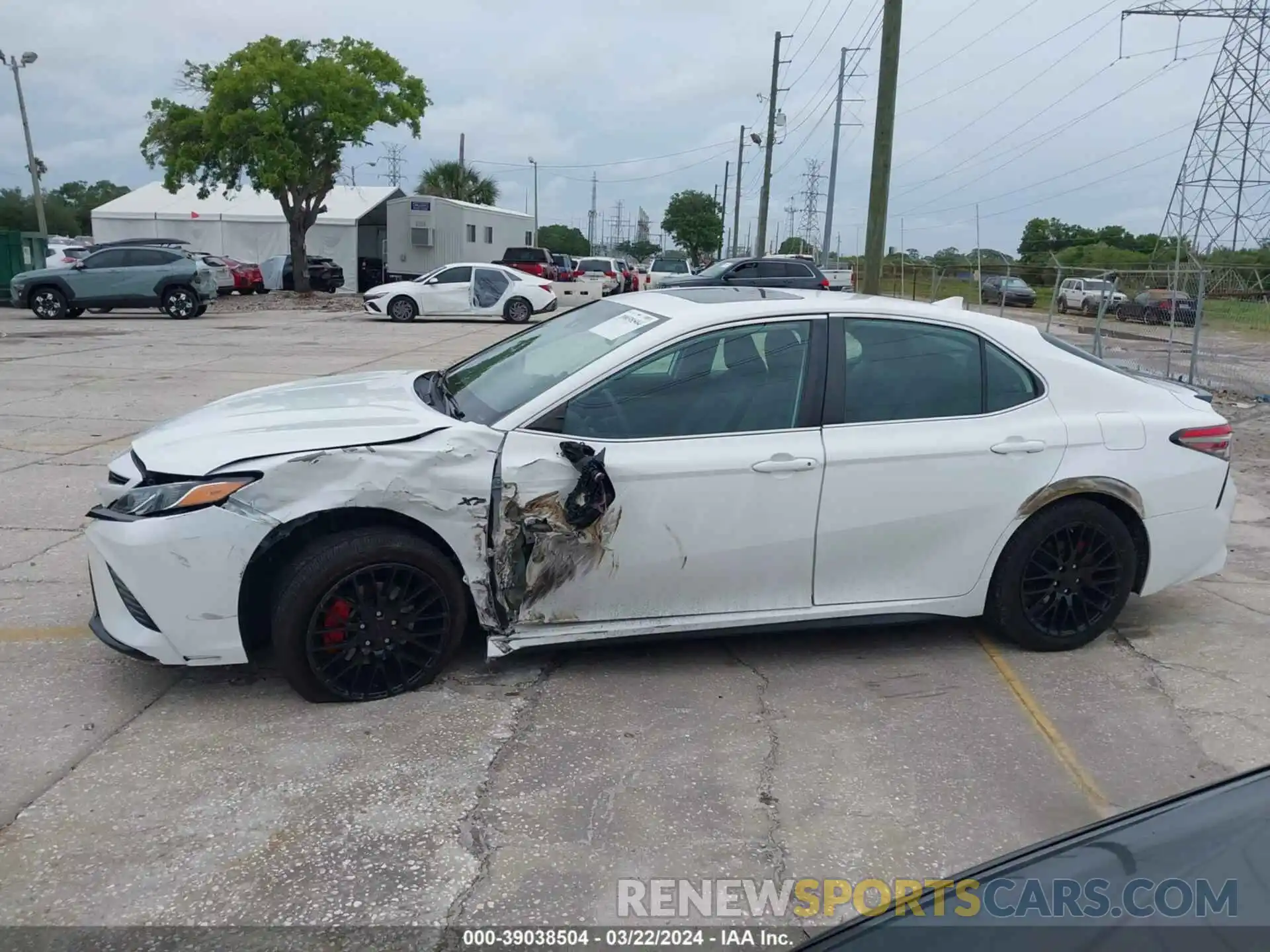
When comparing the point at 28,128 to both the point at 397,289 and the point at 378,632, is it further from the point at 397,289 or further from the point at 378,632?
the point at 378,632

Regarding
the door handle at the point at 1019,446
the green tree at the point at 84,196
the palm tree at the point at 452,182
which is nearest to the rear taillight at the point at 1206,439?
the door handle at the point at 1019,446

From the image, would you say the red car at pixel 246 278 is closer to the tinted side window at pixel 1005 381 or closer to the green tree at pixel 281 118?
the green tree at pixel 281 118

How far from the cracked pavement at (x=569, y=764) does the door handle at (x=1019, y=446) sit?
968 mm

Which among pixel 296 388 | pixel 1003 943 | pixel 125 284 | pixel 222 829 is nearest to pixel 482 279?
pixel 125 284

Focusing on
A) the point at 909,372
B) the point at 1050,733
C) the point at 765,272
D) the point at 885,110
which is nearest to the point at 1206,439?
the point at 909,372

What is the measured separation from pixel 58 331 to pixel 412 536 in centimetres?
1943

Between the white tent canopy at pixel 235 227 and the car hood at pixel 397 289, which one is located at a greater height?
the white tent canopy at pixel 235 227

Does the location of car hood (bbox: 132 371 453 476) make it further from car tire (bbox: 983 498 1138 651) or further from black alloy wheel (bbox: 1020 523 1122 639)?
black alloy wheel (bbox: 1020 523 1122 639)

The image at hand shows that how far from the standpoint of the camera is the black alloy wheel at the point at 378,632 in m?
4.02

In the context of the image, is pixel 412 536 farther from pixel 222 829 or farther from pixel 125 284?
pixel 125 284

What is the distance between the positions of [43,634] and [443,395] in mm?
2082

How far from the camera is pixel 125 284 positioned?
2381cm

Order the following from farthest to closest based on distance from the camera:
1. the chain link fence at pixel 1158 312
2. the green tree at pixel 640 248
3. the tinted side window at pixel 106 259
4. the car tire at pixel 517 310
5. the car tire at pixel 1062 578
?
the green tree at pixel 640 248 < the car tire at pixel 517 310 < the tinted side window at pixel 106 259 < the chain link fence at pixel 1158 312 < the car tire at pixel 1062 578

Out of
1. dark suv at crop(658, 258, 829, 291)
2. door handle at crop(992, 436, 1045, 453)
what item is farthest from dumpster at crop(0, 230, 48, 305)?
door handle at crop(992, 436, 1045, 453)
